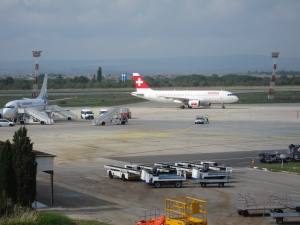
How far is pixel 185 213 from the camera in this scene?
3447cm

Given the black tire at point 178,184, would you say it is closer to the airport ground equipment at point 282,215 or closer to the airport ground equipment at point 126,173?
the airport ground equipment at point 126,173

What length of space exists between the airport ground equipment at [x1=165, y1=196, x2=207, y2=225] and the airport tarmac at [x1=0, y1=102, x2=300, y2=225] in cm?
84

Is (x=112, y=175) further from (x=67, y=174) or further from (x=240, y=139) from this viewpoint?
(x=240, y=139)

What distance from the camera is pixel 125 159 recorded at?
62.7 m

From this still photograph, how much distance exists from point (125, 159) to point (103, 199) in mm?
19019

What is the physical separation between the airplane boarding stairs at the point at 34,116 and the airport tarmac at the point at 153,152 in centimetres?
246

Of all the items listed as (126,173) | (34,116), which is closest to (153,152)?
(126,173)

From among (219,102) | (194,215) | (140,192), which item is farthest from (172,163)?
(219,102)

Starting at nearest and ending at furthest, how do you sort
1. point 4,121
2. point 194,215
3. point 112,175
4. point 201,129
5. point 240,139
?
1. point 194,215
2. point 112,175
3. point 240,139
4. point 201,129
5. point 4,121

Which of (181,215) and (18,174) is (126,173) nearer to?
(18,174)

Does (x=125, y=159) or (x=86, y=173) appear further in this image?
(x=125, y=159)

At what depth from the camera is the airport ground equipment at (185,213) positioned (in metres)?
31.3

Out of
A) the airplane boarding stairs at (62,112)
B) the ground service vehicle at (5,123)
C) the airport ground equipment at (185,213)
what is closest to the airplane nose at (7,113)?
the ground service vehicle at (5,123)

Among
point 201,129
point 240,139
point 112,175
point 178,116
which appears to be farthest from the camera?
point 178,116
